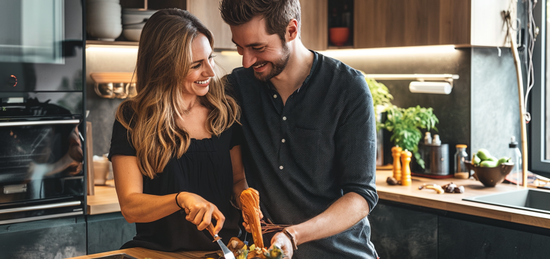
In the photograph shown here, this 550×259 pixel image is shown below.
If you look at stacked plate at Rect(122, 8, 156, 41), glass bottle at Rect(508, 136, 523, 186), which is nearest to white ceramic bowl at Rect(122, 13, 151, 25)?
stacked plate at Rect(122, 8, 156, 41)

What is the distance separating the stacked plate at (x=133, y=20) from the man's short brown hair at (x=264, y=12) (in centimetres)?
137

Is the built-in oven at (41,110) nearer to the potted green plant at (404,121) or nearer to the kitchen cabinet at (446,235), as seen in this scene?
the kitchen cabinet at (446,235)

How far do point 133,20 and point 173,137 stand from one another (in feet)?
4.90

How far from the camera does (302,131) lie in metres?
1.72

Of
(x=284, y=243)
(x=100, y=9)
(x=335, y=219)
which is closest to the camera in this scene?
(x=284, y=243)

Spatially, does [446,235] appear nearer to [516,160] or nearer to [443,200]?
[443,200]

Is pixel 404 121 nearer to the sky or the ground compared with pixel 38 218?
nearer to the sky

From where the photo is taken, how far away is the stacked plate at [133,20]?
2.94 m

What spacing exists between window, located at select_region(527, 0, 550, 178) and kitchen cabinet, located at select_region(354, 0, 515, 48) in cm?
23

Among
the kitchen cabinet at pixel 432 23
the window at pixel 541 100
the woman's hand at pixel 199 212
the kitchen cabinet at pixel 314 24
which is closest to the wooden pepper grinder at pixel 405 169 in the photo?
the kitchen cabinet at pixel 432 23

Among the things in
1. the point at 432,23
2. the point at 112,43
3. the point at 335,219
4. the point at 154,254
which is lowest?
the point at 154,254

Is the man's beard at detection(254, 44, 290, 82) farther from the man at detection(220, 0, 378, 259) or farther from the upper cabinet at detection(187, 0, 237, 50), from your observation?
the upper cabinet at detection(187, 0, 237, 50)

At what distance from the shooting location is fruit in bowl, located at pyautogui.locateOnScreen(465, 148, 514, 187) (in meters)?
2.69

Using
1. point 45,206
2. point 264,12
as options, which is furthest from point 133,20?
point 264,12
